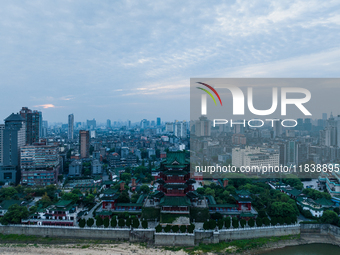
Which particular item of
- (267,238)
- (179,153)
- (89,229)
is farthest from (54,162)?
(267,238)

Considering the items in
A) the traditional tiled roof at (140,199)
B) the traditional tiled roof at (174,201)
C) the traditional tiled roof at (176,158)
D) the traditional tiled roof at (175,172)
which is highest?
the traditional tiled roof at (176,158)

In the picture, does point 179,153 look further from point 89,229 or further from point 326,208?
point 326,208

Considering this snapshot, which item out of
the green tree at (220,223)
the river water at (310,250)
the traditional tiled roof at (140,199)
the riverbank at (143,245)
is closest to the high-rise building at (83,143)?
the traditional tiled roof at (140,199)

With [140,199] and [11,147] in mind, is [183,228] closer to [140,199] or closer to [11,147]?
[140,199]

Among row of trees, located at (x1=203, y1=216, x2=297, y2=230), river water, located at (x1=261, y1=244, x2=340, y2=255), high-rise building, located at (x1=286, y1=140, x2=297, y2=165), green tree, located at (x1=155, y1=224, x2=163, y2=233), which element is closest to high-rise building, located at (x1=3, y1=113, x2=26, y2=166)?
green tree, located at (x1=155, y1=224, x2=163, y2=233)

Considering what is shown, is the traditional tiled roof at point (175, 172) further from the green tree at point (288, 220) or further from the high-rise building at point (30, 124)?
the high-rise building at point (30, 124)

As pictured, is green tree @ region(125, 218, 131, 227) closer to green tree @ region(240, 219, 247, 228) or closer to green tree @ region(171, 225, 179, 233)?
green tree @ region(171, 225, 179, 233)
